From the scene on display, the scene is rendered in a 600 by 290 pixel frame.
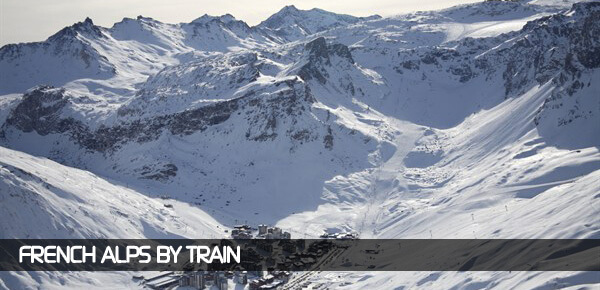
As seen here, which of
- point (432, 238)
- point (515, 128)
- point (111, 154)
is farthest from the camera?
point (111, 154)

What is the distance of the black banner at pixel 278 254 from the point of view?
329ft

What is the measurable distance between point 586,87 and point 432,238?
58273 mm

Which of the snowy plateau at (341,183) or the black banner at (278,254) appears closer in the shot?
the black banner at (278,254)

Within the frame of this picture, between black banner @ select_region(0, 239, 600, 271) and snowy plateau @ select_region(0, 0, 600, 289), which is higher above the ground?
snowy plateau @ select_region(0, 0, 600, 289)

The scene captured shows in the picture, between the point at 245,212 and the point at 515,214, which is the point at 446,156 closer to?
the point at 245,212

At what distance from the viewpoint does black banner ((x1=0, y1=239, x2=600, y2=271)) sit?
329 ft

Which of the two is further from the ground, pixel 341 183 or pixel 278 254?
pixel 341 183

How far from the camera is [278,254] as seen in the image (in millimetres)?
135500

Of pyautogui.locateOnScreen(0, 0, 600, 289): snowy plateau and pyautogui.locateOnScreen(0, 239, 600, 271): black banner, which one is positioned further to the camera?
pyautogui.locateOnScreen(0, 0, 600, 289): snowy plateau

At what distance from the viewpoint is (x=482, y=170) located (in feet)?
531

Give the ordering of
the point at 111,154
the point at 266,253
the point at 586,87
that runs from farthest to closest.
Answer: the point at 111,154, the point at 586,87, the point at 266,253

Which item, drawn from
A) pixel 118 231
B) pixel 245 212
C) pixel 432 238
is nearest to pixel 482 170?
pixel 432 238

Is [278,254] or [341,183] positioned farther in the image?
[341,183]

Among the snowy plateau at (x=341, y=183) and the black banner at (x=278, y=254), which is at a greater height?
the snowy plateau at (x=341, y=183)
